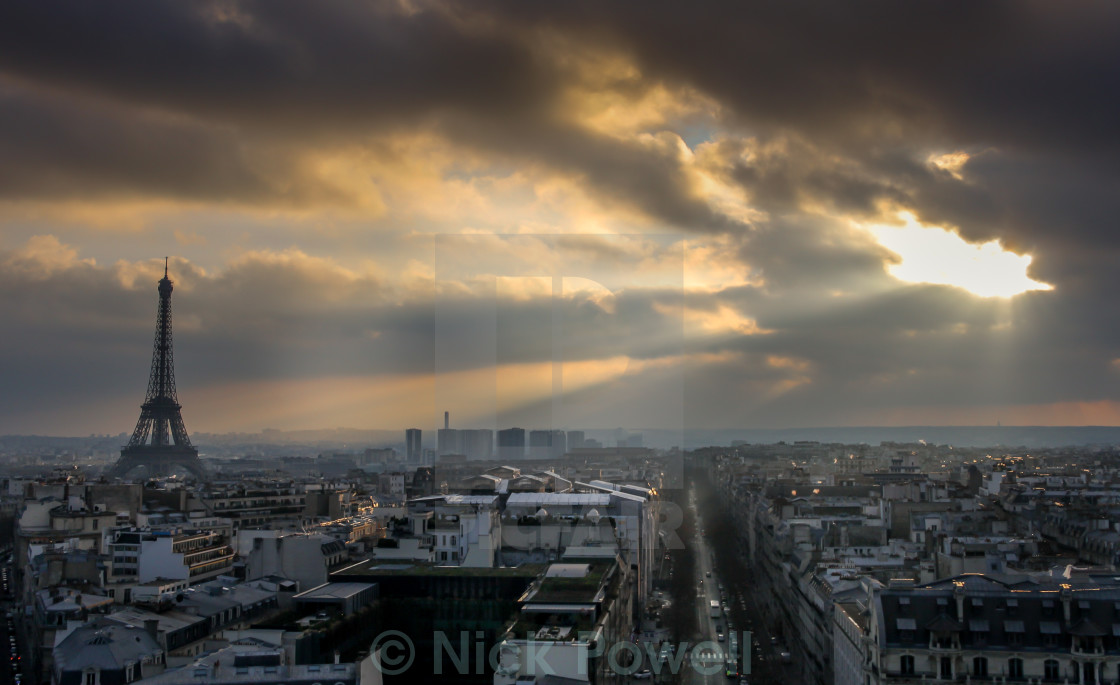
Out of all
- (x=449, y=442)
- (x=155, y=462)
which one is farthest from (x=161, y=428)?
(x=449, y=442)

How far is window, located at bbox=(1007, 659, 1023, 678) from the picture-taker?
107 ft

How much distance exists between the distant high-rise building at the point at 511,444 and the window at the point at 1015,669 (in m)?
81.6

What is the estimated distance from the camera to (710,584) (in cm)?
7275

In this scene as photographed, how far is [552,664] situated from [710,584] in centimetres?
3933

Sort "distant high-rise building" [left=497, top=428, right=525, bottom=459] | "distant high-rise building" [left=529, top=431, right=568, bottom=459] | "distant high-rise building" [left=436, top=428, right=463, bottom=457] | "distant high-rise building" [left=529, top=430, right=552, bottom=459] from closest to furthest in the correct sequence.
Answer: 1. "distant high-rise building" [left=529, top=430, right=552, bottom=459]
2. "distant high-rise building" [left=529, top=431, right=568, bottom=459]
3. "distant high-rise building" [left=497, top=428, right=525, bottom=459]
4. "distant high-rise building" [left=436, top=428, right=463, bottom=457]

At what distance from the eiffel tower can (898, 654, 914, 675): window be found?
123604 mm

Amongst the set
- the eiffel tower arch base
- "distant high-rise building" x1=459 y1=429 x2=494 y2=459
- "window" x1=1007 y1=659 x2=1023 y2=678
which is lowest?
"window" x1=1007 y1=659 x2=1023 y2=678

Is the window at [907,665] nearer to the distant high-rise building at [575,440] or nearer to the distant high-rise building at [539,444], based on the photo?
the distant high-rise building at [539,444]

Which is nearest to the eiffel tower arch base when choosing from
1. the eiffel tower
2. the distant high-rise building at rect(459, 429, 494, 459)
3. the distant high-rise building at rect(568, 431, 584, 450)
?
the eiffel tower

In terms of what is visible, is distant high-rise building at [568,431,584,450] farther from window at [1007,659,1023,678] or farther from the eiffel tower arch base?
window at [1007,659,1023,678]

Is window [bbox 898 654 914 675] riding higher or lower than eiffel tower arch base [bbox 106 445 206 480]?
lower

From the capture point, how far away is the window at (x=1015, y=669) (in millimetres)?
32569

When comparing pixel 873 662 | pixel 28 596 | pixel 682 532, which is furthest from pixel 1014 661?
pixel 682 532

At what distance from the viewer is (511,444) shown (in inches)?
4791
